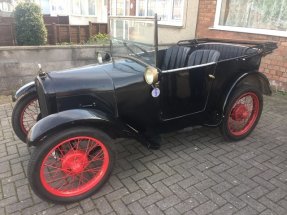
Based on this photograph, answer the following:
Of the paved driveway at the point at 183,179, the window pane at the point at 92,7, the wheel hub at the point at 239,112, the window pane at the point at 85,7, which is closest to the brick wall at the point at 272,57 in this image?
the paved driveway at the point at 183,179

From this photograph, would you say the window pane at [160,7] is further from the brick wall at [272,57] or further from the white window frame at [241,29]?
the white window frame at [241,29]

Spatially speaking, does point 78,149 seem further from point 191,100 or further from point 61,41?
point 61,41

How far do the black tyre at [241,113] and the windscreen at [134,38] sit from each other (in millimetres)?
1217

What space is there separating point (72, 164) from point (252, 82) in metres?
2.53

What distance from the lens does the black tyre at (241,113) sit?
10.8 ft

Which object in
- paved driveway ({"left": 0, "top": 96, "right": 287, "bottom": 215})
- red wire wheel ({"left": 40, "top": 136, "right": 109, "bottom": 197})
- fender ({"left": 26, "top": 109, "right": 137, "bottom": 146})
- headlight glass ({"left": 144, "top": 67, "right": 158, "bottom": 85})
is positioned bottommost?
paved driveway ({"left": 0, "top": 96, "right": 287, "bottom": 215})

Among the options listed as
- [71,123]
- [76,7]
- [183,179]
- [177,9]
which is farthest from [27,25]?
[76,7]

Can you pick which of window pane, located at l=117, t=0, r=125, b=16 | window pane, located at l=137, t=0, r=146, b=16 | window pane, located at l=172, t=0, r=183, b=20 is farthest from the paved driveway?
window pane, located at l=117, t=0, r=125, b=16

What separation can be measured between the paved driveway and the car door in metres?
0.54

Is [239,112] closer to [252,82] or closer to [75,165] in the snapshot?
[252,82]

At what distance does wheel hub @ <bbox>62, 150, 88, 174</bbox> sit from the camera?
2.40m

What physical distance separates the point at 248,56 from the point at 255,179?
1478 mm

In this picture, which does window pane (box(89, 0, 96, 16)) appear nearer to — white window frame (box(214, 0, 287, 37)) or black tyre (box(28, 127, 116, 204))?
white window frame (box(214, 0, 287, 37))

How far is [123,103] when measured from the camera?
276cm
